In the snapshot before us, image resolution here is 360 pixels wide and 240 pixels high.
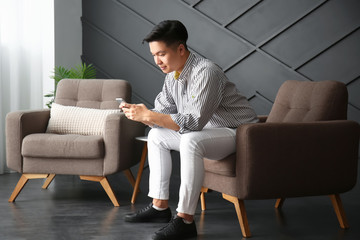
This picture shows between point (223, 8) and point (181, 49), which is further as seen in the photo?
point (223, 8)

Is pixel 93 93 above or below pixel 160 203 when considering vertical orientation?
above

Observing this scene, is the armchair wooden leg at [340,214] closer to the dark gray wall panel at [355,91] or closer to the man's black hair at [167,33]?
the man's black hair at [167,33]

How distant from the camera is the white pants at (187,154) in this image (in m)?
2.28

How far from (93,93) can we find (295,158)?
1774mm

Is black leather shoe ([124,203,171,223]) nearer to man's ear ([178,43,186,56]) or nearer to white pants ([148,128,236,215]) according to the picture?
white pants ([148,128,236,215])

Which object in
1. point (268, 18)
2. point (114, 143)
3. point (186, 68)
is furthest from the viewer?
point (268, 18)

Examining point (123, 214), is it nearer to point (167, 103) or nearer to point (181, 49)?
point (167, 103)

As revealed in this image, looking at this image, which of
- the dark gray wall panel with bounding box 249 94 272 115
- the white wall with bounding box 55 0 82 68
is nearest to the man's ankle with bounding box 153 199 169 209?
the dark gray wall panel with bounding box 249 94 272 115

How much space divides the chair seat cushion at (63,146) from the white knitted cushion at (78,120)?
0.25m

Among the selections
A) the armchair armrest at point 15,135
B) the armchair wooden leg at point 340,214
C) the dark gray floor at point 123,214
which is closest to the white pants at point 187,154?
the dark gray floor at point 123,214

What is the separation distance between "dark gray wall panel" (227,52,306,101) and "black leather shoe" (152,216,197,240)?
7.13 ft

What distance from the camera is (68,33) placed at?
179 inches

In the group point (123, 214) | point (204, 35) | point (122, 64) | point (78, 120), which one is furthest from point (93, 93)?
point (204, 35)

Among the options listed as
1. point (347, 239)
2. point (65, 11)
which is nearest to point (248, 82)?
point (65, 11)
